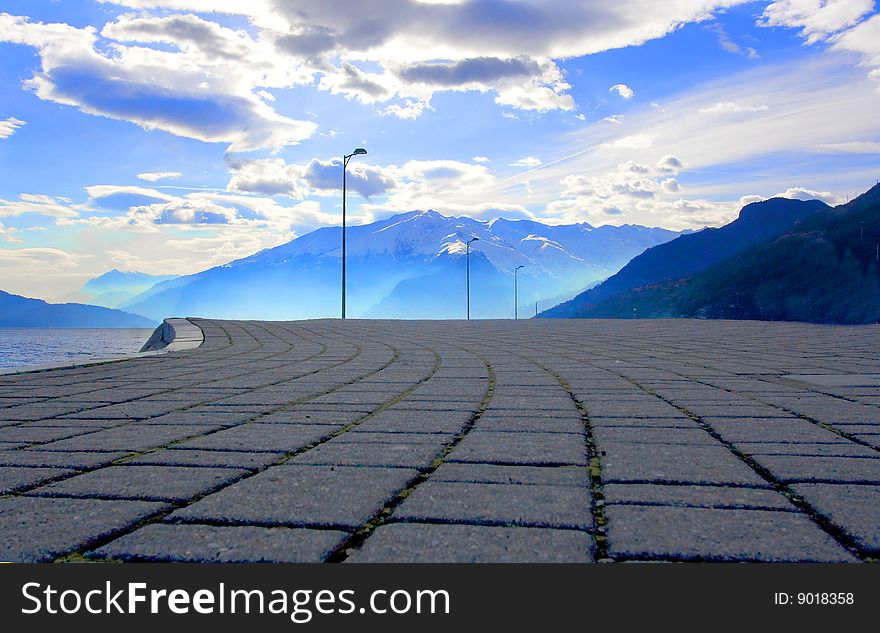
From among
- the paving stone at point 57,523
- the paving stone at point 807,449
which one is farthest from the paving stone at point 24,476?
the paving stone at point 807,449

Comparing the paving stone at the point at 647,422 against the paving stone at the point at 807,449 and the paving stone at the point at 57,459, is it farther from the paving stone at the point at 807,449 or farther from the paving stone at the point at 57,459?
the paving stone at the point at 57,459

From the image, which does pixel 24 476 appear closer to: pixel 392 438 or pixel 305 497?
pixel 305 497

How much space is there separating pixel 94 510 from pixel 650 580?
225 cm

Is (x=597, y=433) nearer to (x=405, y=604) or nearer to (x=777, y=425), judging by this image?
(x=777, y=425)

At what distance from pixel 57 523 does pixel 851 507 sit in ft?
10.8

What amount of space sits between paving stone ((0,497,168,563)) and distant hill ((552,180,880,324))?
84.1 meters

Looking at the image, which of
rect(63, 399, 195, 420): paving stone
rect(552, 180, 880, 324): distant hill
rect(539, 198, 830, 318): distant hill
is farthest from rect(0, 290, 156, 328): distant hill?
rect(63, 399, 195, 420): paving stone

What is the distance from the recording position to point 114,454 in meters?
4.10

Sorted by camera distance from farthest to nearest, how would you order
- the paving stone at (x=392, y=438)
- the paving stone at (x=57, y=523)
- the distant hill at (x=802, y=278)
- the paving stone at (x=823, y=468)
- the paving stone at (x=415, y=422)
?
1. the distant hill at (x=802, y=278)
2. the paving stone at (x=415, y=422)
3. the paving stone at (x=392, y=438)
4. the paving stone at (x=823, y=468)
5. the paving stone at (x=57, y=523)

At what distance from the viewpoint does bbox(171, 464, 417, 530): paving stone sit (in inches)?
111

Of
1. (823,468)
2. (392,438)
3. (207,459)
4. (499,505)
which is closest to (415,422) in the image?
(392,438)

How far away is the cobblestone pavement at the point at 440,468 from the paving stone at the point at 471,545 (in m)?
0.01

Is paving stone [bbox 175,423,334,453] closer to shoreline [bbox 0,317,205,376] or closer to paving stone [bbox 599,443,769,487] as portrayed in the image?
paving stone [bbox 599,443,769,487]

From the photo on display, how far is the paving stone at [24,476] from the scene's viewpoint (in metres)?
3.41
